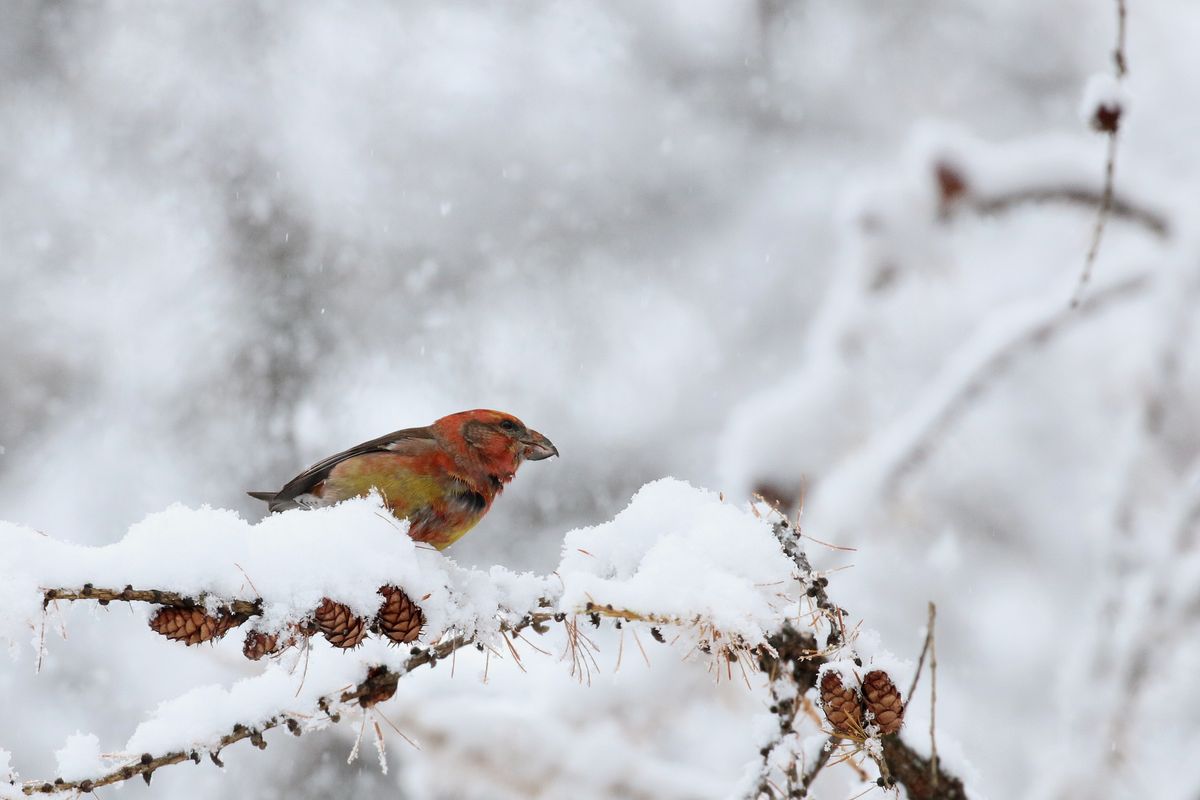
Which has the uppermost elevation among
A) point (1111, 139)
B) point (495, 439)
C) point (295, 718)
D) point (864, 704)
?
point (495, 439)

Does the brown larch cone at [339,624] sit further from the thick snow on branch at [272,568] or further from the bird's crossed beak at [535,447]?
the bird's crossed beak at [535,447]

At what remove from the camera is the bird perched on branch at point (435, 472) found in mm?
2795

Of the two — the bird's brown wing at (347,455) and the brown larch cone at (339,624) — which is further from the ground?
the bird's brown wing at (347,455)

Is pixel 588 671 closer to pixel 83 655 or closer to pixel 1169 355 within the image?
pixel 1169 355

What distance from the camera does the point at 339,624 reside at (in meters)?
1.54

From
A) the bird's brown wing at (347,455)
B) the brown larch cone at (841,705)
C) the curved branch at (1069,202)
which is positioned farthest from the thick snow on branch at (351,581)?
the curved branch at (1069,202)

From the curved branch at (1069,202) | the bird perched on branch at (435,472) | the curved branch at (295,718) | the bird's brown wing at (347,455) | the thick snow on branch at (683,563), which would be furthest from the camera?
the bird's brown wing at (347,455)

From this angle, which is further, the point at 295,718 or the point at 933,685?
the point at 295,718

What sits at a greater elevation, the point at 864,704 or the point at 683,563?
the point at 683,563

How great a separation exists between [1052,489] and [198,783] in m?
6.83

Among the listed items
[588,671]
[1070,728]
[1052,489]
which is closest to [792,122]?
[1052,489]

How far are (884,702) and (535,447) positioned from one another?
191 centimetres

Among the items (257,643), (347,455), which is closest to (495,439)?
(347,455)

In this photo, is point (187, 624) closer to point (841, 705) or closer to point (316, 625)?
point (316, 625)
